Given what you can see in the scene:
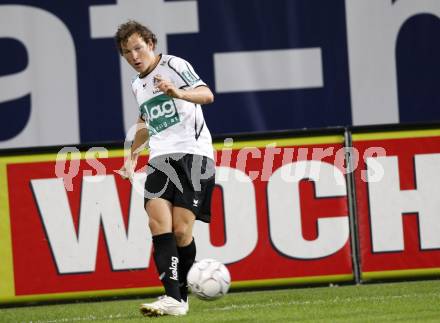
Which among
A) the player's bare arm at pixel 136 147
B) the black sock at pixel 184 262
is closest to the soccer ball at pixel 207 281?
the black sock at pixel 184 262

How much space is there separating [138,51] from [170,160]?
72 cm

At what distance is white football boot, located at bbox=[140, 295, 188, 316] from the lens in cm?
674

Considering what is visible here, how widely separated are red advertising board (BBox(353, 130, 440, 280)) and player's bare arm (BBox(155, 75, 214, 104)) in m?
2.75

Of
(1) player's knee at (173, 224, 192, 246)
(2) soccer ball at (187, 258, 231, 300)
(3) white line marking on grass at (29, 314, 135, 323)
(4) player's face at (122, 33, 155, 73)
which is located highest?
(4) player's face at (122, 33, 155, 73)

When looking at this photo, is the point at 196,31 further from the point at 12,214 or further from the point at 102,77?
the point at 12,214

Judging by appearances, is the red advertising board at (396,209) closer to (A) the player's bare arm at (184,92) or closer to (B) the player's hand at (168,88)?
(A) the player's bare arm at (184,92)

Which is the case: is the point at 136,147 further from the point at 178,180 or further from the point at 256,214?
the point at 256,214

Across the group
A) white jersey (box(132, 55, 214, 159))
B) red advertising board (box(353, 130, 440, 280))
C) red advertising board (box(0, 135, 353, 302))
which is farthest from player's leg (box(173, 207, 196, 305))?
red advertising board (box(353, 130, 440, 280))

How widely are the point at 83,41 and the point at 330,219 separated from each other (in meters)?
3.02

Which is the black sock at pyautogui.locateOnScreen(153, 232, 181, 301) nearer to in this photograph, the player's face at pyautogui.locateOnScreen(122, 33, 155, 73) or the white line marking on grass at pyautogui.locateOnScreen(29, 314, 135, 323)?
the white line marking on grass at pyautogui.locateOnScreen(29, 314, 135, 323)

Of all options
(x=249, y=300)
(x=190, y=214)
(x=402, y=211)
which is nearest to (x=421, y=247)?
(x=402, y=211)

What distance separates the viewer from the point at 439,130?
912 cm

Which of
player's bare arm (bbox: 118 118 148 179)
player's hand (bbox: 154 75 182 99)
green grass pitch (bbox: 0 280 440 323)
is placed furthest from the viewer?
player's bare arm (bbox: 118 118 148 179)
